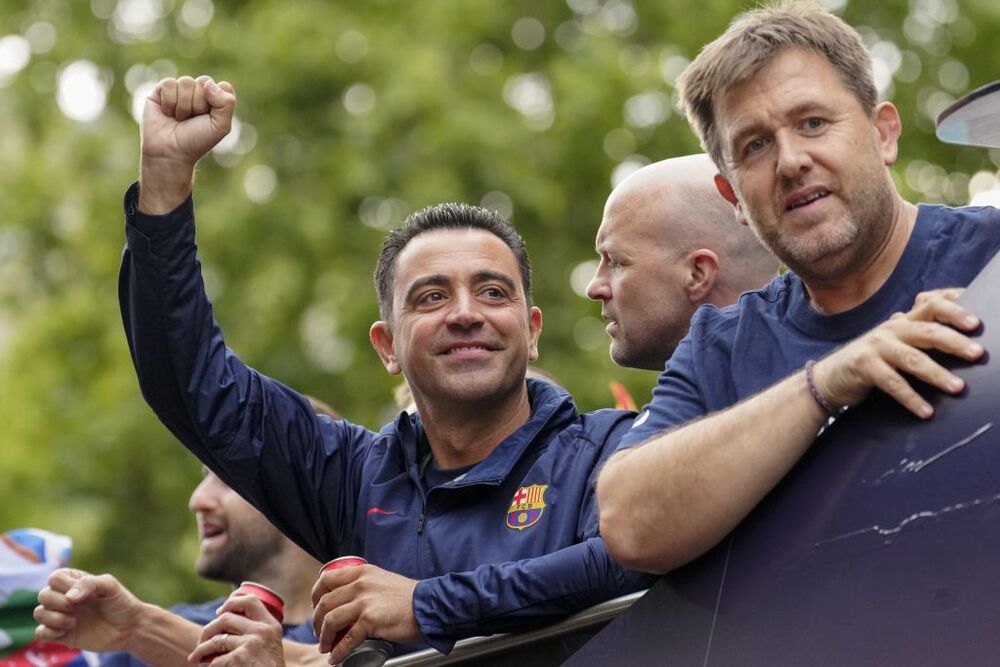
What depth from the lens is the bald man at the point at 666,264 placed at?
12.9 feet

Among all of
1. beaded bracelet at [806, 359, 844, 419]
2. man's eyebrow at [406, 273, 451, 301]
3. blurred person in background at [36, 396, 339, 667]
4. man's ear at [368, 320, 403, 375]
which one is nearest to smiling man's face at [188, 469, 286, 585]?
blurred person in background at [36, 396, 339, 667]

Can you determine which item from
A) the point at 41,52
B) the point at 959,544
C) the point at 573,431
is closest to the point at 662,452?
the point at 959,544

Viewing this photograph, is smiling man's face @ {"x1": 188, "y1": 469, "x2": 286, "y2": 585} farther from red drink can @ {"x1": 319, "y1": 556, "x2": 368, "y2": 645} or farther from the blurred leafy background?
the blurred leafy background

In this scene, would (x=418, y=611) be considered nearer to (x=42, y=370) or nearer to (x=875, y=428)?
(x=875, y=428)

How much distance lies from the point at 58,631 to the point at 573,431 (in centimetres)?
128

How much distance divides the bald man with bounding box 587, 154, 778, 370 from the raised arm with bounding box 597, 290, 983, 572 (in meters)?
1.49

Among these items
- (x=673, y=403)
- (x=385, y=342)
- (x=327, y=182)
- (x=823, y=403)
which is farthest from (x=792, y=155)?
(x=327, y=182)

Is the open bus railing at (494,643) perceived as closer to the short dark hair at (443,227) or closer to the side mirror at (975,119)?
the side mirror at (975,119)

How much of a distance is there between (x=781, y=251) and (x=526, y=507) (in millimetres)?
807

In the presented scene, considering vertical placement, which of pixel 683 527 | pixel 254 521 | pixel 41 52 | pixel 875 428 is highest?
pixel 41 52

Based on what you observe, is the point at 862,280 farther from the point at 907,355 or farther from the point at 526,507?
the point at 526,507

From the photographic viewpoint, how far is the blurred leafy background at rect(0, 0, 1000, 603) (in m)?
10.2

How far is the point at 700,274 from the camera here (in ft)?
13.0

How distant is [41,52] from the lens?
1244cm
